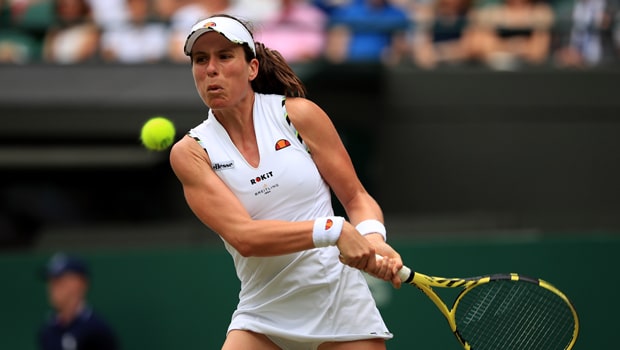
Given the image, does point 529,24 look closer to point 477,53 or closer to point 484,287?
point 477,53

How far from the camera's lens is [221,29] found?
441 cm

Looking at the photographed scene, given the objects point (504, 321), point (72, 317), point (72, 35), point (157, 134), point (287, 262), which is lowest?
point (72, 317)

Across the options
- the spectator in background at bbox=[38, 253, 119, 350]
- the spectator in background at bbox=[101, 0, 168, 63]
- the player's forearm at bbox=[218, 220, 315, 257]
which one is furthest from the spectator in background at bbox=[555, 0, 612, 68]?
the player's forearm at bbox=[218, 220, 315, 257]

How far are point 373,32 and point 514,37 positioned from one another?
1.22m

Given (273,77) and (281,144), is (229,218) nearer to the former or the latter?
(281,144)

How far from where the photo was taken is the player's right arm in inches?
169

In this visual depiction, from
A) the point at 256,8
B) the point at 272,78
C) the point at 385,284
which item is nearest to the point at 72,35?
the point at 256,8

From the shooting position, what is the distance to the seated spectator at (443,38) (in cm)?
932

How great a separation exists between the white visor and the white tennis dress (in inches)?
13.1

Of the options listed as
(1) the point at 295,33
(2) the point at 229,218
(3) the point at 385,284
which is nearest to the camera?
(2) the point at 229,218

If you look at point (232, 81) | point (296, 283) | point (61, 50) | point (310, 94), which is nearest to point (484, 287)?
point (296, 283)

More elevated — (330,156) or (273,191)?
(330,156)

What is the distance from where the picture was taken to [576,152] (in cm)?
930

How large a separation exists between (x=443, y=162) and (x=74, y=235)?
313 cm
